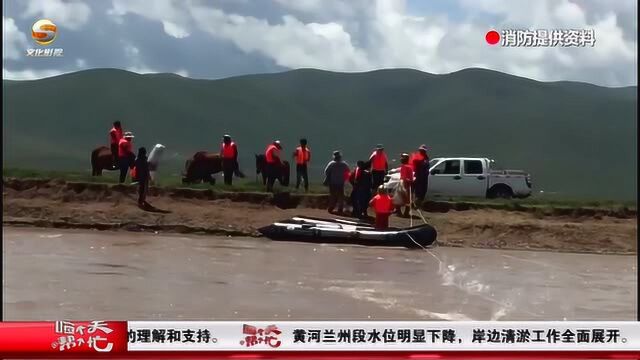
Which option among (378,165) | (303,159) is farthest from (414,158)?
(303,159)

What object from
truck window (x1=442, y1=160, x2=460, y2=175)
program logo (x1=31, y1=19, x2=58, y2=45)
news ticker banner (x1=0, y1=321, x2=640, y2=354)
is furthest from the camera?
truck window (x1=442, y1=160, x2=460, y2=175)

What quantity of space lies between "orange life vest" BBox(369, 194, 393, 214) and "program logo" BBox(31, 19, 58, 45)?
244 centimetres

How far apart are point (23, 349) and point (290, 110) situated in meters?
2.39

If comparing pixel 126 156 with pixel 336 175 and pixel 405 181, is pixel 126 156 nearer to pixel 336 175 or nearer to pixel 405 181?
pixel 336 175

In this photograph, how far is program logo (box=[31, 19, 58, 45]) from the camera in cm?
452

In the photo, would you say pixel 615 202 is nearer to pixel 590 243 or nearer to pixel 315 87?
pixel 315 87

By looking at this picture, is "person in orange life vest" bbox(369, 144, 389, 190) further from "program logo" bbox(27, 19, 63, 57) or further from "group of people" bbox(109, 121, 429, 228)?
"program logo" bbox(27, 19, 63, 57)

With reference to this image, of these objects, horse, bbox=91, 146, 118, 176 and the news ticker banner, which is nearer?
the news ticker banner

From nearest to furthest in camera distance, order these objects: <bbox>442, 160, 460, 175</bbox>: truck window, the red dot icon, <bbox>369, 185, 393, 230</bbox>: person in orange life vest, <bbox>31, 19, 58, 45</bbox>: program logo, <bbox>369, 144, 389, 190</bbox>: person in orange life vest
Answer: <bbox>31, 19, 58, 45</bbox>: program logo → the red dot icon → <bbox>369, 144, 389, 190</bbox>: person in orange life vest → <bbox>369, 185, 393, 230</bbox>: person in orange life vest → <bbox>442, 160, 460, 175</bbox>: truck window

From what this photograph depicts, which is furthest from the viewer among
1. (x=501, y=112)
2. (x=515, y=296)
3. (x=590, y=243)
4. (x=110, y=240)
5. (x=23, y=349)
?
(x=590, y=243)

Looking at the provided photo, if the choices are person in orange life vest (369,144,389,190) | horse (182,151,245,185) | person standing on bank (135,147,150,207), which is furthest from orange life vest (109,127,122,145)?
person in orange life vest (369,144,389,190)

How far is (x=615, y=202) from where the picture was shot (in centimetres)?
547

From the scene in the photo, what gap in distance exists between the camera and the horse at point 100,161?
17.1 ft

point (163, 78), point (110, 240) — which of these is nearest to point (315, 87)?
point (163, 78)
